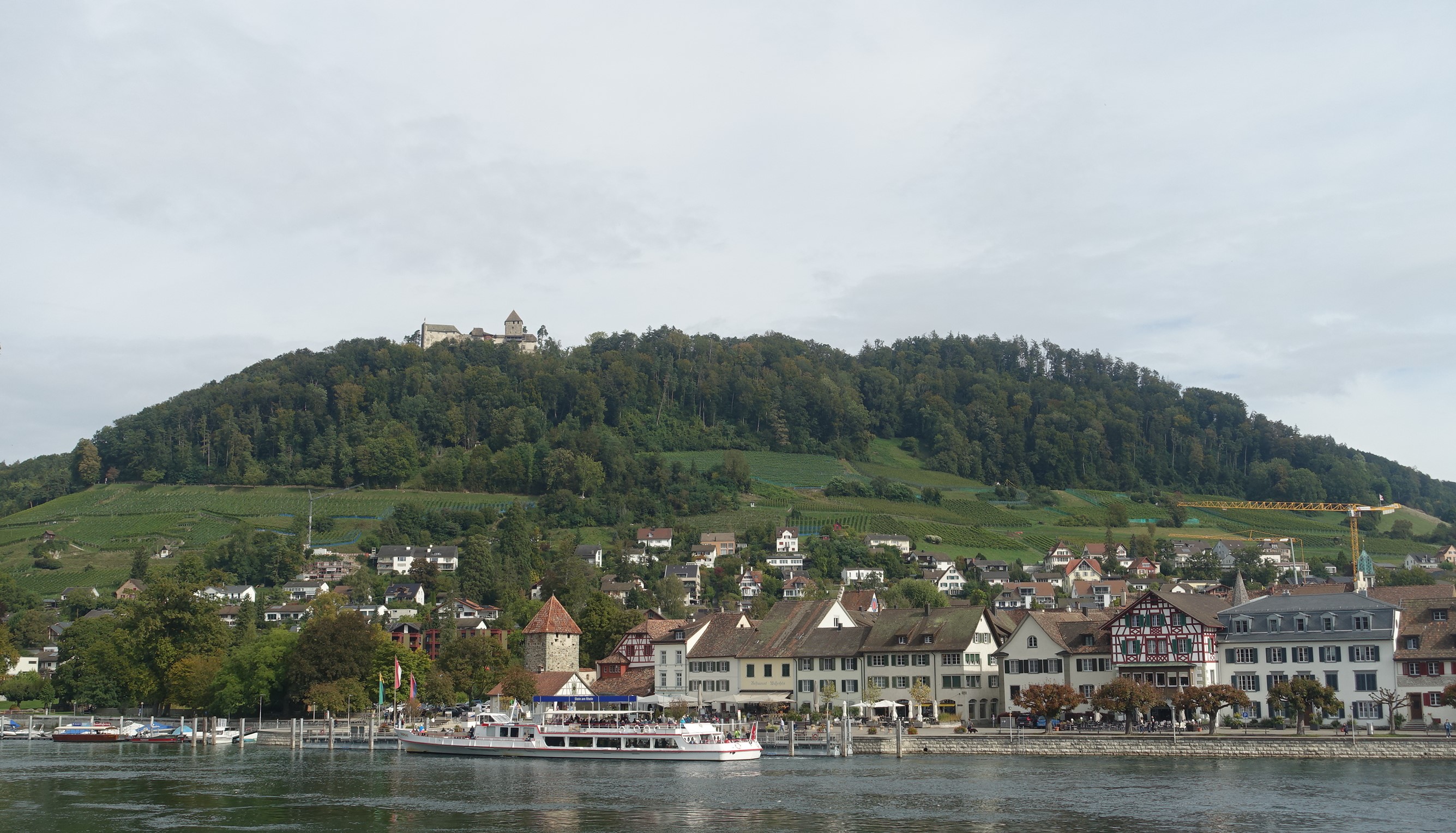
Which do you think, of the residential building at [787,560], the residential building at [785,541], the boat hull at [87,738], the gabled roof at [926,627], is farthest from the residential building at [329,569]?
the gabled roof at [926,627]

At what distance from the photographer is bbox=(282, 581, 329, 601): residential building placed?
6358 inches

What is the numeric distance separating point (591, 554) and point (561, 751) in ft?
349

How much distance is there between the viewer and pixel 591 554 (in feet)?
598

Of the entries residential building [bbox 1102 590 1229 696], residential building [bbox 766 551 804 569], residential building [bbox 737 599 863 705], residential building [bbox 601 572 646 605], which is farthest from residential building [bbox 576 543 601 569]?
residential building [bbox 1102 590 1229 696]

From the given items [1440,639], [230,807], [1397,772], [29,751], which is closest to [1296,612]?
[1440,639]

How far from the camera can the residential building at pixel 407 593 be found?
15662 cm

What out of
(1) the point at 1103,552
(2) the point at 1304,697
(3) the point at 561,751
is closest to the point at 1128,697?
(2) the point at 1304,697

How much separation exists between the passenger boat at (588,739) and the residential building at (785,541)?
3871 inches

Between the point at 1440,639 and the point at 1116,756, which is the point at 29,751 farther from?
the point at 1440,639

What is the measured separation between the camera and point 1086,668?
3108 inches

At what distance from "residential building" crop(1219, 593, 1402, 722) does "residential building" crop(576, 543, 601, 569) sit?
114 metres

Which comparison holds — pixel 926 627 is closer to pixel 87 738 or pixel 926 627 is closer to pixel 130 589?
pixel 87 738

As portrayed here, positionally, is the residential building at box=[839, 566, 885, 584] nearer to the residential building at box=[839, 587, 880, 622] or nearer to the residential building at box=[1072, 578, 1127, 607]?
the residential building at box=[1072, 578, 1127, 607]

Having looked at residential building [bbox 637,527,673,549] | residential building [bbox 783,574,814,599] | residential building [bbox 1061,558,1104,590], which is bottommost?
residential building [bbox 783,574,814,599]
